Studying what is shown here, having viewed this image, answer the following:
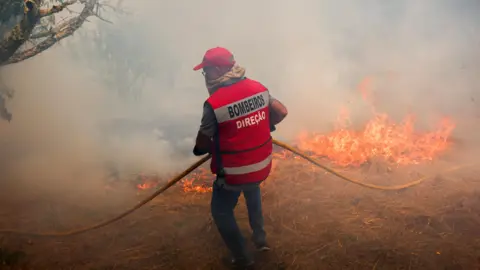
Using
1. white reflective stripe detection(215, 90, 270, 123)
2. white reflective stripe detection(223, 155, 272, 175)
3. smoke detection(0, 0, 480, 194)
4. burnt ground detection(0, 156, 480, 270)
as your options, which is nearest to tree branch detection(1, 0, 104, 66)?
smoke detection(0, 0, 480, 194)

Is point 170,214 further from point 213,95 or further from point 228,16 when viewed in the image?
point 228,16

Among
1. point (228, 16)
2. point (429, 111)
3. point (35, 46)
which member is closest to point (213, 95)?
point (35, 46)

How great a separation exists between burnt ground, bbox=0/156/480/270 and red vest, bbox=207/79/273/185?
1.03m

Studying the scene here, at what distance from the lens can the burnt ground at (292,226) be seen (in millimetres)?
3934

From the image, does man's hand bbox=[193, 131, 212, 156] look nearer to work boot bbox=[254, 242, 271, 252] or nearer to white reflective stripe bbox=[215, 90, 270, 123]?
white reflective stripe bbox=[215, 90, 270, 123]

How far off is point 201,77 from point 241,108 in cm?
460

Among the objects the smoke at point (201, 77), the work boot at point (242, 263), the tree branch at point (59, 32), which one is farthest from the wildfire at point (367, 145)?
the tree branch at point (59, 32)

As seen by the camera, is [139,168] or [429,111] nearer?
[139,168]

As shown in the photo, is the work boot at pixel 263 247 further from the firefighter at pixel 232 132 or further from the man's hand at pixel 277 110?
the man's hand at pixel 277 110

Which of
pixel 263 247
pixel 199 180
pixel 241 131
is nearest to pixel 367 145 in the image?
pixel 199 180

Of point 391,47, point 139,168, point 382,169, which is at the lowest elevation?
point 139,168

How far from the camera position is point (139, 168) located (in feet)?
20.5

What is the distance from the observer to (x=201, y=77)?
7.82 m

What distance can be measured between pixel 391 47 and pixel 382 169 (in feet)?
11.9
